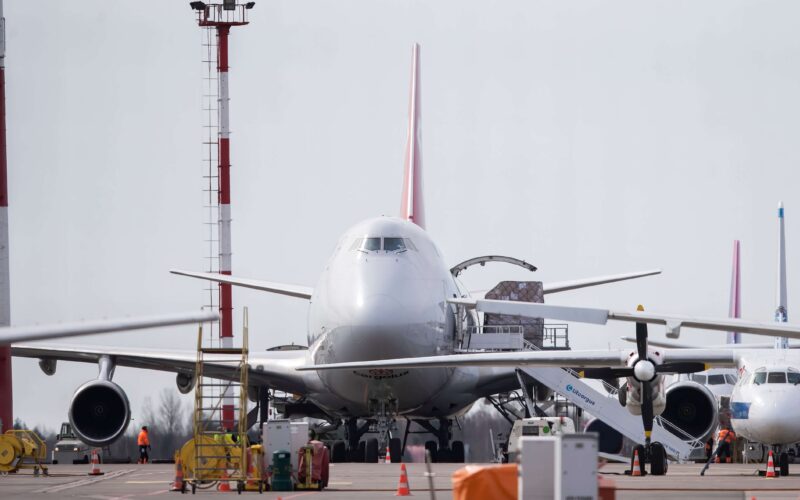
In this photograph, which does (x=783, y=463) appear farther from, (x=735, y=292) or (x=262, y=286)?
(x=735, y=292)

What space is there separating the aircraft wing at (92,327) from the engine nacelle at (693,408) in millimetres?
21832

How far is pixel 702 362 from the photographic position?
1097 inches

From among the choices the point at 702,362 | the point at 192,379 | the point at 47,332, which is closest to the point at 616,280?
the point at 702,362

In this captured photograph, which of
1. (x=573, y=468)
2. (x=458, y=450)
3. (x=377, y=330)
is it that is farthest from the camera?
(x=458, y=450)

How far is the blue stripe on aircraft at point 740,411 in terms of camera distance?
2717cm

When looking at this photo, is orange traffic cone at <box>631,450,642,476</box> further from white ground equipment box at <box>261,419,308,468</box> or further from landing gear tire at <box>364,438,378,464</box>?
landing gear tire at <box>364,438,378,464</box>

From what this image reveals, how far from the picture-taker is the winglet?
4372 cm

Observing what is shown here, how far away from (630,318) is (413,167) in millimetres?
24890

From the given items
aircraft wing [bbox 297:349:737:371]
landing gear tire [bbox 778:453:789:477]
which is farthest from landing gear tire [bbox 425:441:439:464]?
landing gear tire [bbox 778:453:789:477]

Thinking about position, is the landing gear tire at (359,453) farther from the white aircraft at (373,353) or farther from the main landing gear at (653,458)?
the main landing gear at (653,458)

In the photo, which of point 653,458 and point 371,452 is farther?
point 371,452

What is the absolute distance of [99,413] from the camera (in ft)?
105

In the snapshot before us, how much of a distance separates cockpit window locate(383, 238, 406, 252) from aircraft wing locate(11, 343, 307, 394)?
4038mm

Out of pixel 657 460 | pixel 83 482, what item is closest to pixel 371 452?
pixel 657 460
